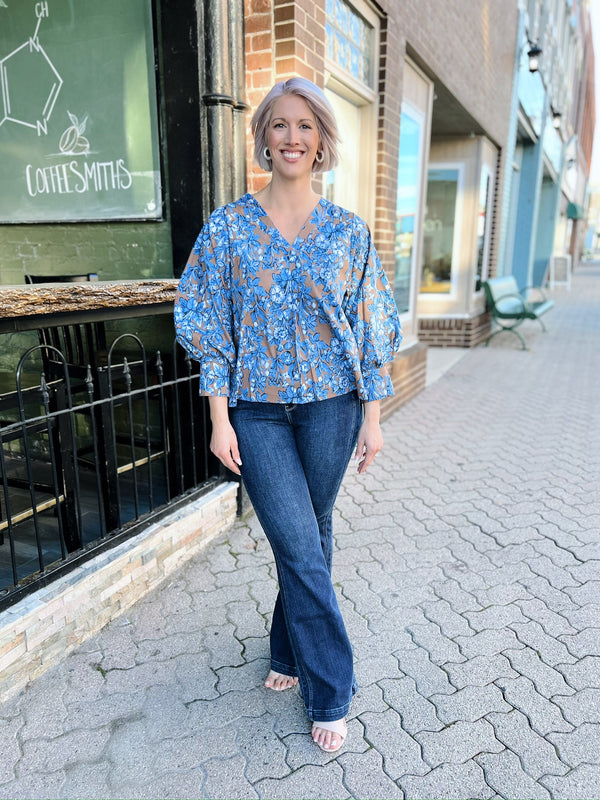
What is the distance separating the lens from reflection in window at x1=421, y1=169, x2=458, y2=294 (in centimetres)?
879

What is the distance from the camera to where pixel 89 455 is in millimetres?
3740

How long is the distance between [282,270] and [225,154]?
159cm

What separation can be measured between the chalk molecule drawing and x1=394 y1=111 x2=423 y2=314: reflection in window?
10.3ft

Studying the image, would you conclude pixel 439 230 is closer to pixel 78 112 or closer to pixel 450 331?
pixel 450 331

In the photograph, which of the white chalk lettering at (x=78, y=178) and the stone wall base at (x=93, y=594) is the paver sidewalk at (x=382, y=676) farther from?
the white chalk lettering at (x=78, y=178)

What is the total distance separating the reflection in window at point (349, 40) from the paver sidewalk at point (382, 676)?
2947mm

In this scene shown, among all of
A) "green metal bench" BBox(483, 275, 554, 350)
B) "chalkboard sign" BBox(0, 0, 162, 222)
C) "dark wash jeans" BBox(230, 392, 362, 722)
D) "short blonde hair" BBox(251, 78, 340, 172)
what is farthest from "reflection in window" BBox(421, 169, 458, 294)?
"dark wash jeans" BBox(230, 392, 362, 722)

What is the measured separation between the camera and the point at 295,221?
1741mm

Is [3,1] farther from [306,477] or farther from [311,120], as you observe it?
[306,477]

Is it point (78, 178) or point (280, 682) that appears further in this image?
point (78, 178)

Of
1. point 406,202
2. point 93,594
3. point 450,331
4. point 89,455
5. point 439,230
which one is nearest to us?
point 93,594

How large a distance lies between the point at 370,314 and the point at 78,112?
2.57m

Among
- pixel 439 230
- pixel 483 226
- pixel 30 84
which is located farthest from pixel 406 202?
pixel 483 226

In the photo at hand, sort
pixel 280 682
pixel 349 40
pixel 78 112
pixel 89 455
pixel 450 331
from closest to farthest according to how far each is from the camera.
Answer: pixel 280 682 < pixel 78 112 < pixel 89 455 < pixel 349 40 < pixel 450 331
